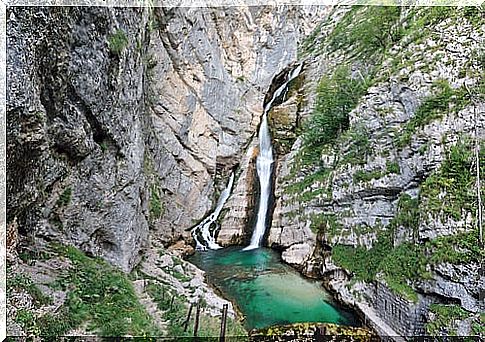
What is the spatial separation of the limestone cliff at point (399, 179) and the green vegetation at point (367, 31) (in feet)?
0.47

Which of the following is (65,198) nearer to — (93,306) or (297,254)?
(93,306)

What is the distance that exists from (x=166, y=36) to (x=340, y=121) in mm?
9429

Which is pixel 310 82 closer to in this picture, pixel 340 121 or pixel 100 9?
pixel 340 121

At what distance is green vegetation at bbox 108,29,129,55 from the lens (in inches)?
382

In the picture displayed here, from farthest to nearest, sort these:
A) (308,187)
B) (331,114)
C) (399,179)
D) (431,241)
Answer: (331,114) → (308,187) → (399,179) → (431,241)

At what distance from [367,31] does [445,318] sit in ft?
55.8

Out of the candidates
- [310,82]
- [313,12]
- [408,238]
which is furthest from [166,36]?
[313,12]

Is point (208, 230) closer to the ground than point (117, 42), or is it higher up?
closer to the ground

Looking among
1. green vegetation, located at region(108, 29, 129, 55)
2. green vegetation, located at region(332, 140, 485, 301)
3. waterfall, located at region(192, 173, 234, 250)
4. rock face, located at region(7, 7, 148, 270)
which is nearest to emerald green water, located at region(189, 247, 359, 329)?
waterfall, located at region(192, 173, 234, 250)

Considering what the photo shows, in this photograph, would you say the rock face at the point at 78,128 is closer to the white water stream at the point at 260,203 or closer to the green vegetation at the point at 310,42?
the white water stream at the point at 260,203

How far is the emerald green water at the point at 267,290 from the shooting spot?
11.2 meters

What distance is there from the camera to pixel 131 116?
11766 mm

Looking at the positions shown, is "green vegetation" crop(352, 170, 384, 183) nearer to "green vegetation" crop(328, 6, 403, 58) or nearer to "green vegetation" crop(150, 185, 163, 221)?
"green vegetation" crop(328, 6, 403, 58)

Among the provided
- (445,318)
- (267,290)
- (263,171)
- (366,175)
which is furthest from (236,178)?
(445,318)
